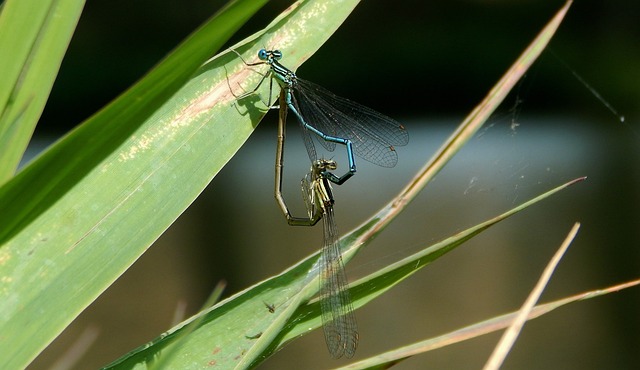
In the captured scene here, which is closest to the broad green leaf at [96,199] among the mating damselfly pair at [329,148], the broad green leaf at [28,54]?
the broad green leaf at [28,54]

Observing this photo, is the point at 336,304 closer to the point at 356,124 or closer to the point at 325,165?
the point at 325,165

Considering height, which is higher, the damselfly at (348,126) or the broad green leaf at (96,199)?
the damselfly at (348,126)

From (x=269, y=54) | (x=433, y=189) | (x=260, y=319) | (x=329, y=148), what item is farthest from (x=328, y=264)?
(x=433, y=189)

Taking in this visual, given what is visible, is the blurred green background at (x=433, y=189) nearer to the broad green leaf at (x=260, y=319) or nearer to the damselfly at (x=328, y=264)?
the damselfly at (x=328, y=264)

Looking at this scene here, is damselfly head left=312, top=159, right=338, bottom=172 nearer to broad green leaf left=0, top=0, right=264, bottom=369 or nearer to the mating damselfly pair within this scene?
the mating damselfly pair

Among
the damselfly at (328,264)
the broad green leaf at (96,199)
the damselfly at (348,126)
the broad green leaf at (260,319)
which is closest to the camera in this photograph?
the broad green leaf at (96,199)

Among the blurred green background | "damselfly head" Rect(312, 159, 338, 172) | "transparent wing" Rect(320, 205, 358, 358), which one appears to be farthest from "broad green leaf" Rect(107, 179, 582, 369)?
the blurred green background

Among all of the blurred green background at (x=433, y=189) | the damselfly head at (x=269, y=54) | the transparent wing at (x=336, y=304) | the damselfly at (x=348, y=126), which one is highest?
the blurred green background at (x=433, y=189)
